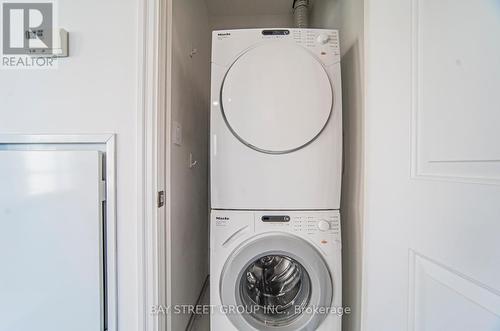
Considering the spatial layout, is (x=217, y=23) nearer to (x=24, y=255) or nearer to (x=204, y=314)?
(x=24, y=255)

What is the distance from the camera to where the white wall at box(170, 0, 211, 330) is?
125 centimetres

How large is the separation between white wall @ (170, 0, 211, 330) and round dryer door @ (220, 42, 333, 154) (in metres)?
0.36

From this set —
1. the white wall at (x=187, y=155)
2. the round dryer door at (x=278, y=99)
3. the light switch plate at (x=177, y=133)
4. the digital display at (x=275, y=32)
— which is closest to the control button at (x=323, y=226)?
the round dryer door at (x=278, y=99)

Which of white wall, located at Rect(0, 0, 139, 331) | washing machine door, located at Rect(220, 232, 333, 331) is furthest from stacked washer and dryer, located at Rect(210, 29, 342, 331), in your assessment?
white wall, located at Rect(0, 0, 139, 331)

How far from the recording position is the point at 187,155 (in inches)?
58.1

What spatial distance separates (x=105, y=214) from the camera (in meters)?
0.97

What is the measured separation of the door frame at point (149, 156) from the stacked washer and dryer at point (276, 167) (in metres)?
0.27

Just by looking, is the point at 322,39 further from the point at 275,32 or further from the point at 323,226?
the point at 323,226

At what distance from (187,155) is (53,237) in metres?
0.75

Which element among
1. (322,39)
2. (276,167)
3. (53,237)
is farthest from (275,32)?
(53,237)

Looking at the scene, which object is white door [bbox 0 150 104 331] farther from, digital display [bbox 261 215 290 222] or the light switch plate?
digital display [bbox 261 215 290 222]

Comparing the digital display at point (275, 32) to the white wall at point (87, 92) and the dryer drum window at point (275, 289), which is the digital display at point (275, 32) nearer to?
the white wall at point (87, 92)

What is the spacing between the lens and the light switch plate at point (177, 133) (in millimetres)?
1212

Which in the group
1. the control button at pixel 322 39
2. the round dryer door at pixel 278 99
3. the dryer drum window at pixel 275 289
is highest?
the control button at pixel 322 39
